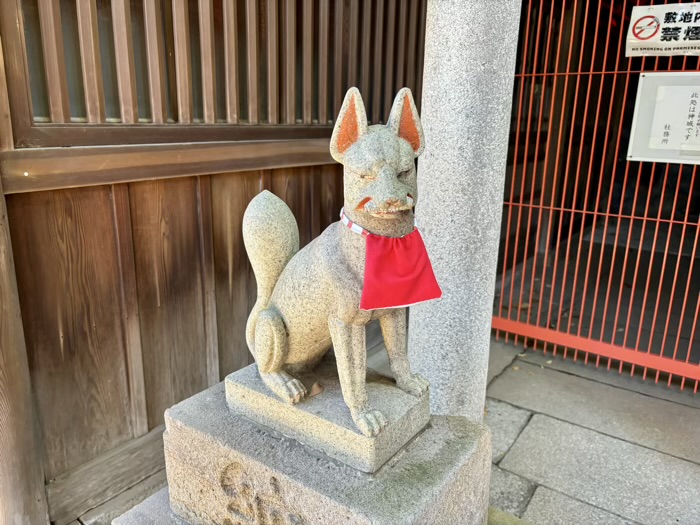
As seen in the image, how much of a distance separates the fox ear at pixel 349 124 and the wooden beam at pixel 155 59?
4.23 ft

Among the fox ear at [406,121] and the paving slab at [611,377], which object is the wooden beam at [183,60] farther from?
the paving slab at [611,377]

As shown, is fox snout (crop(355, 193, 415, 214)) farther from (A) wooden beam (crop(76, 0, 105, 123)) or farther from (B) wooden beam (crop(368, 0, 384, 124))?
(B) wooden beam (crop(368, 0, 384, 124))

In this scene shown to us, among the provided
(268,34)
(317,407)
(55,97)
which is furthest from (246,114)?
(317,407)

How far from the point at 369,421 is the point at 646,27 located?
3.39 m

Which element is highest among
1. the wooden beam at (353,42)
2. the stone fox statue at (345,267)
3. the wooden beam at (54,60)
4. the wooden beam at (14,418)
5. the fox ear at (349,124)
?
the wooden beam at (353,42)

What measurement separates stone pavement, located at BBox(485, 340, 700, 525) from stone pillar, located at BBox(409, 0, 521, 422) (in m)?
0.53

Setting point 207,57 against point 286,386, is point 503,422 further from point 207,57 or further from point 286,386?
point 207,57

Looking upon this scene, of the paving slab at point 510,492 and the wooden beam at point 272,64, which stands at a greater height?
the wooden beam at point 272,64

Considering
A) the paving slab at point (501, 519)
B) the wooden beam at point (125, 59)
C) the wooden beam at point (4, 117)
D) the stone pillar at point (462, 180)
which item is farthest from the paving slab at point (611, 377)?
the wooden beam at point (4, 117)

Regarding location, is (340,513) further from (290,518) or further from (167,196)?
(167,196)

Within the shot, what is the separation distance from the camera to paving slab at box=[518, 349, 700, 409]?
141 inches

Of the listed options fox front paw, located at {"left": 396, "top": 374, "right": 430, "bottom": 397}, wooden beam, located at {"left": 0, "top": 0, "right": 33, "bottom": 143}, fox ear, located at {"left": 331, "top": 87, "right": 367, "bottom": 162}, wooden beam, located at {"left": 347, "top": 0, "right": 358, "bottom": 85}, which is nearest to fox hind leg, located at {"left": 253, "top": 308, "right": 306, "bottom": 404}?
fox front paw, located at {"left": 396, "top": 374, "right": 430, "bottom": 397}

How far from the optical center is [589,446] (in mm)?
2992

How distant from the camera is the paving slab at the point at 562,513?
2400 mm
